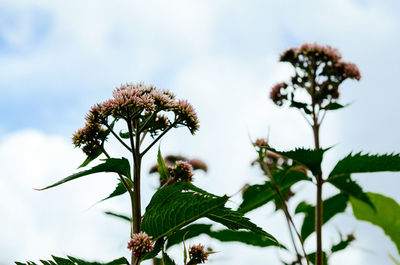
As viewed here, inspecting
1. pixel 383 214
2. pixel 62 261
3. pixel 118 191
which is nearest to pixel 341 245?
pixel 383 214

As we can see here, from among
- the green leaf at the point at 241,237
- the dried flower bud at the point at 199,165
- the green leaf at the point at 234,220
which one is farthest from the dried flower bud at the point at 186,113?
the dried flower bud at the point at 199,165

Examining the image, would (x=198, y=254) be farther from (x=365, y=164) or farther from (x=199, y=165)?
(x=199, y=165)

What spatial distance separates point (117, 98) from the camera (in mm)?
1946

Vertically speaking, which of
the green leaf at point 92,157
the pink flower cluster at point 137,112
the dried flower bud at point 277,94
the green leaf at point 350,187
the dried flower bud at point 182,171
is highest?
the dried flower bud at point 277,94

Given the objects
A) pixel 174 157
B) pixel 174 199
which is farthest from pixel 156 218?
pixel 174 157

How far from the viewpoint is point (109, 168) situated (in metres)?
1.70

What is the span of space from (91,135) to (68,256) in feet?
1.95

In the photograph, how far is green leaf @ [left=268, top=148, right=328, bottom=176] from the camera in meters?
1.93

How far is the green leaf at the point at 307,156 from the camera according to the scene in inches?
75.8

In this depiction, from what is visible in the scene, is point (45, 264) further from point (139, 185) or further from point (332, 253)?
point (332, 253)

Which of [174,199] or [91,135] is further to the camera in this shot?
[91,135]

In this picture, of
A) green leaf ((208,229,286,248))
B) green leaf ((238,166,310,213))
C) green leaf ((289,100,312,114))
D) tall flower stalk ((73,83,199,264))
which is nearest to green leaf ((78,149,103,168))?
tall flower stalk ((73,83,199,264))

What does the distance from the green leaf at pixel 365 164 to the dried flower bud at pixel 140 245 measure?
98 centimetres

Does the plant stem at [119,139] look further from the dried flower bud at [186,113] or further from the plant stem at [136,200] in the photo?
the dried flower bud at [186,113]
